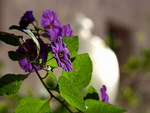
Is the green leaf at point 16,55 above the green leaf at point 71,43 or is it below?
below

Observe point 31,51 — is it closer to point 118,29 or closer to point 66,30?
point 66,30

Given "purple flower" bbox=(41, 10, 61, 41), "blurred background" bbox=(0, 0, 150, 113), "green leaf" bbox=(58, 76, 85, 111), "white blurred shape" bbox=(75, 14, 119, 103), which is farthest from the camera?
"blurred background" bbox=(0, 0, 150, 113)

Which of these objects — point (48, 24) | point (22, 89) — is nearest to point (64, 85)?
point (48, 24)

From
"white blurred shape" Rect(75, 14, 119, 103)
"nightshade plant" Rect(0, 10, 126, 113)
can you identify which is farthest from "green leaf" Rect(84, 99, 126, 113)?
"white blurred shape" Rect(75, 14, 119, 103)

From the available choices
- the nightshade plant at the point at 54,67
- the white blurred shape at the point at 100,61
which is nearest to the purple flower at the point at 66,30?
the nightshade plant at the point at 54,67

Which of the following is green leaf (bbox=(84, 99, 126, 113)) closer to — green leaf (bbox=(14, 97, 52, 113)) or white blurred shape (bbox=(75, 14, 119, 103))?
green leaf (bbox=(14, 97, 52, 113))

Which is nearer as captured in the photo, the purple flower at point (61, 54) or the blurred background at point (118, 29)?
the purple flower at point (61, 54)

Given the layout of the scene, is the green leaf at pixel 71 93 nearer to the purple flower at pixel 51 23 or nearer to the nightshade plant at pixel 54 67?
the nightshade plant at pixel 54 67
